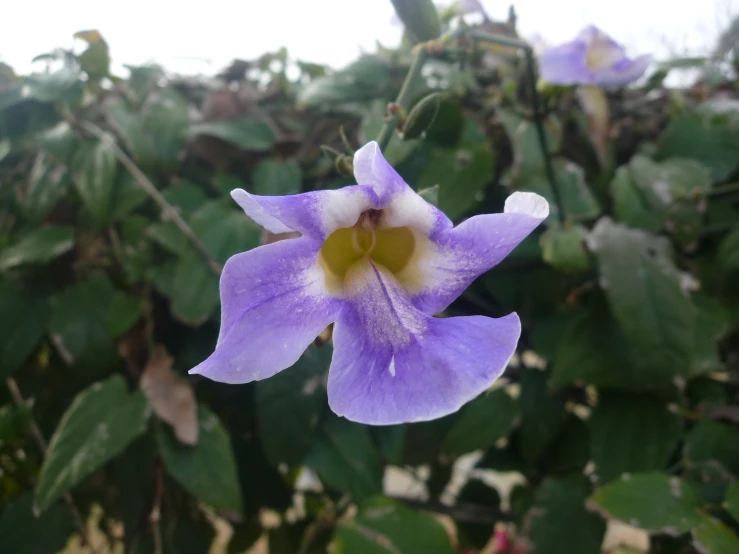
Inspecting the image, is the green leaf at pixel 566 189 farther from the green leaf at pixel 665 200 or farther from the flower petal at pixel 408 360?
the flower petal at pixel 408 360

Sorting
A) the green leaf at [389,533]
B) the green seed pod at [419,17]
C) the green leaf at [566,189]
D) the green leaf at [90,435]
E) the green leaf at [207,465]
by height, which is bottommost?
the green leaf at [389,533]

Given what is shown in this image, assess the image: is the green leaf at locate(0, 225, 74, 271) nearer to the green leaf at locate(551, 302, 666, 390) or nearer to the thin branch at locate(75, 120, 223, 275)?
the thin branch at locate(75, 120, 223, 275)

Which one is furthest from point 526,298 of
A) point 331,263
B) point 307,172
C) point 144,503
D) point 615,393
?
point 144,503

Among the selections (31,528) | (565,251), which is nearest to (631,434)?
(565,251)

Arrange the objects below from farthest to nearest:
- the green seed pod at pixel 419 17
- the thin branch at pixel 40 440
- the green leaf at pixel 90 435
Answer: the thin branch at pixel 40 440 → the green leaf at pixel 90 435 → the green seed pod at pixel 419 17

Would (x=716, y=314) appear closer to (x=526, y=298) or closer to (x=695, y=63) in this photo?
(x=526, y=298)

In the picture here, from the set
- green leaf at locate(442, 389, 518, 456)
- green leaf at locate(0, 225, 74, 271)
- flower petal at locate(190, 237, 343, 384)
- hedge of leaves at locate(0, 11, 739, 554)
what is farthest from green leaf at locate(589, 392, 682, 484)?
green leaf at locate(0, 225, 74, 271)

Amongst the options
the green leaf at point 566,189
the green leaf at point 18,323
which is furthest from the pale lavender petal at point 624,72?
the green leaf at point 18,323
